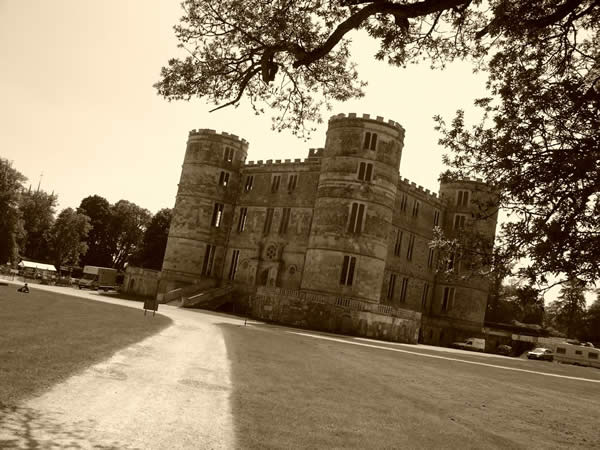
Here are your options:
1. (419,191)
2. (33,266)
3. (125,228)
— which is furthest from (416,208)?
(125,228)

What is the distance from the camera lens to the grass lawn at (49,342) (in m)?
8.54

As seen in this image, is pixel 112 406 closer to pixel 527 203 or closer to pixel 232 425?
pixel 232 425

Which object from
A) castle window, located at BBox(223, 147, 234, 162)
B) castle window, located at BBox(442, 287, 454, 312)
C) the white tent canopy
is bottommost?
the white tent canopy

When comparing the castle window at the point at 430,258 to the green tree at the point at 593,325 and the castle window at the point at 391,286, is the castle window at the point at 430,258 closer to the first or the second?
the castle window at the point at 391,286

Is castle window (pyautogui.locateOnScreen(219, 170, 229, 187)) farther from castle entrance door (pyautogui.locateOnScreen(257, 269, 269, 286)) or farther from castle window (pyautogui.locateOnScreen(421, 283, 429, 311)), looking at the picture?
castle window (pyautogui.locateOnScreen(421, 283, 429, 311))

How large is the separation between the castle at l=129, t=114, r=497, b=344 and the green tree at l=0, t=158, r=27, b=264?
14.9 metres

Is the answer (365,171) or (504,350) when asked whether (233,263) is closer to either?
(365,171)

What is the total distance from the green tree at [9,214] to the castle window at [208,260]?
59.6 ft

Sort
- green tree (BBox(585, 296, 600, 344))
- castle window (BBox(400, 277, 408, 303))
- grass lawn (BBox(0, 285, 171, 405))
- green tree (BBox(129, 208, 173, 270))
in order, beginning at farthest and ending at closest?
green tree (BBox(585, 296, 600, 344)) < green tree (BBox(129, 208, 173, 270)) < castle window (BBox(400, 277, 408, 303)) < grass lawn (BBox(0, 285, 171, 405))

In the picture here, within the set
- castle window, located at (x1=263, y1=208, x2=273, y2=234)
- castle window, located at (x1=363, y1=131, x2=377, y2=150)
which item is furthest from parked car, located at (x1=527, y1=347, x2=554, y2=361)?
castle window, located at (x1=263, y1=208, x2=273, y2=234)

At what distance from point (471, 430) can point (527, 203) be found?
405cm

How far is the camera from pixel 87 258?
8362 centimetres

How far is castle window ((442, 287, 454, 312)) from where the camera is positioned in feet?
166

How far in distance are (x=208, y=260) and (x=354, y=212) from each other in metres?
14.7
